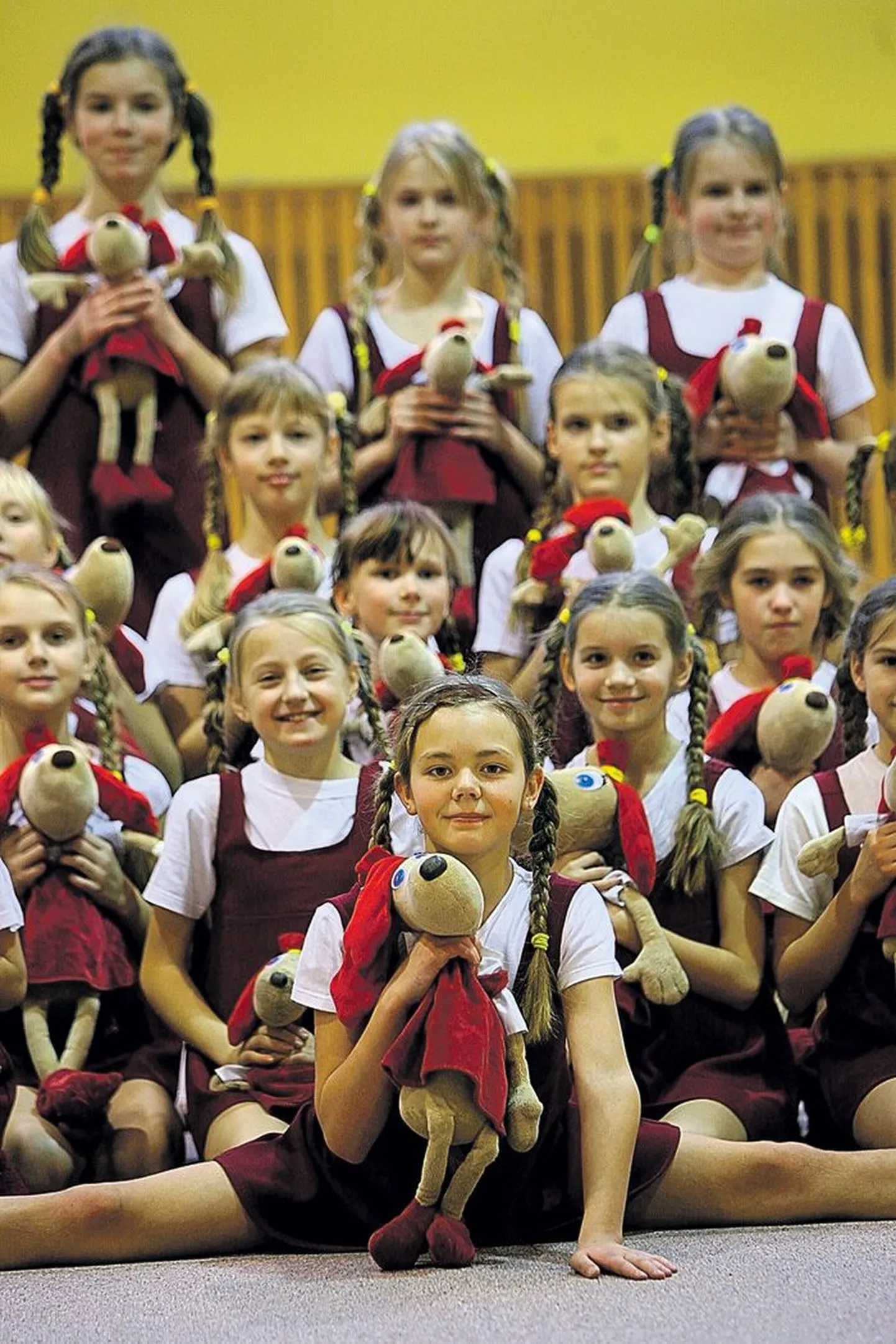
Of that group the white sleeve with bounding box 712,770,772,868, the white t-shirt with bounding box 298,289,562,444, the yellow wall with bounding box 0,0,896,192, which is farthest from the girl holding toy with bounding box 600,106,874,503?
the yellow wall with bounding box 0,0,896,192

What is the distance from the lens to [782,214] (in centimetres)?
303

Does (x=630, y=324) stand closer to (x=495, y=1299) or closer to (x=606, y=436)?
(x=606, y=436)

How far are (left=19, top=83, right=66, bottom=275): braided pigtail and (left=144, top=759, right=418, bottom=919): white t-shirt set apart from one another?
1.04m

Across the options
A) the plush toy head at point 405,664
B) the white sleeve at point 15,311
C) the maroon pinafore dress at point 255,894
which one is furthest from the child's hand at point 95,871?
the white sleeve at point 15,311

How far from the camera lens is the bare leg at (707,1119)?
1.95 meters

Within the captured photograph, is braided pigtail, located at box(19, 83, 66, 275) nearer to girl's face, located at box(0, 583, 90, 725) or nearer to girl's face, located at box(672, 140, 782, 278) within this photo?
girl's face, located at box(0, 583, 90, 725)

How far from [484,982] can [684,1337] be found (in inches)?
15.3

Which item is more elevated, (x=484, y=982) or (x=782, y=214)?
(x=782, y=214)

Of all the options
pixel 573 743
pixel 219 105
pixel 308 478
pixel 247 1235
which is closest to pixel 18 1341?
pixel 247 1235

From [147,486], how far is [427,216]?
57 centimetres

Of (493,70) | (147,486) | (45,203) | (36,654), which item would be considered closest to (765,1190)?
(36,654)

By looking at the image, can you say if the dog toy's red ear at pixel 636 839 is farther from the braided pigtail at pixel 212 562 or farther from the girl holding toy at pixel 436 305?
the girl holding toy at pixel 436 305

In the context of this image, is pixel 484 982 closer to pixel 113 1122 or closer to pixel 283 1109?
pixel 283 1109

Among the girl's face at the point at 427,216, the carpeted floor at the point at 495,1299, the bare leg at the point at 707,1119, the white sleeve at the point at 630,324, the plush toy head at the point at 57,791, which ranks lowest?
the carpeted floor at the point at 495,1299
